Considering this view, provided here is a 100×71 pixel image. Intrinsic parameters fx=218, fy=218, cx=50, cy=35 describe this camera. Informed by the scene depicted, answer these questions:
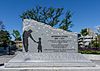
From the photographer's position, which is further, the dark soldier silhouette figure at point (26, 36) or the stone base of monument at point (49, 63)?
the dark soldier silhouette figure at point (26, 36)

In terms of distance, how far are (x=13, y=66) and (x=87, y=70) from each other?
3241 millimetres

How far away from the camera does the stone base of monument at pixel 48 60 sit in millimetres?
9703

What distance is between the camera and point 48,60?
32.6 feet

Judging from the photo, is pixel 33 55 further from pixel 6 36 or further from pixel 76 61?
pixel 6 36

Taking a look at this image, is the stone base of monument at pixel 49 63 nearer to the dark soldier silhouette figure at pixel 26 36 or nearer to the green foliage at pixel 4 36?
the dark soldier silhouette figure at pixel 26 36

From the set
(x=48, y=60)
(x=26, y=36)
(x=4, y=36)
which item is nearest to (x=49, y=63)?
(x=48, y=60)

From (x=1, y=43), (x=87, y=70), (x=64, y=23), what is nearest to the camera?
(x=87, y=70)

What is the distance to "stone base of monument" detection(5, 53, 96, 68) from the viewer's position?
970 centimetres

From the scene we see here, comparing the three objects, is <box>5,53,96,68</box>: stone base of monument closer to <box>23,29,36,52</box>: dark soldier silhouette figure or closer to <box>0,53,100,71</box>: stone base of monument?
<box>0,53,100,71</box>: stone base of monument

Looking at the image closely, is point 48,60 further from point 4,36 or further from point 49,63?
point 4,36

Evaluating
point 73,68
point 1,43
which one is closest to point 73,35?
point 73,68

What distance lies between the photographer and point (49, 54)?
1012 cm

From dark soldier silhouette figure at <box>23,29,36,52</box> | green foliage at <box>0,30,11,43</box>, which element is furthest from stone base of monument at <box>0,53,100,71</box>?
green foliage at <box>0,30,11,43</box>

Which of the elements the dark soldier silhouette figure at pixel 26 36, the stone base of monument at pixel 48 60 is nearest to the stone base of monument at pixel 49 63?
the stone base of monument at pixel 48 60
